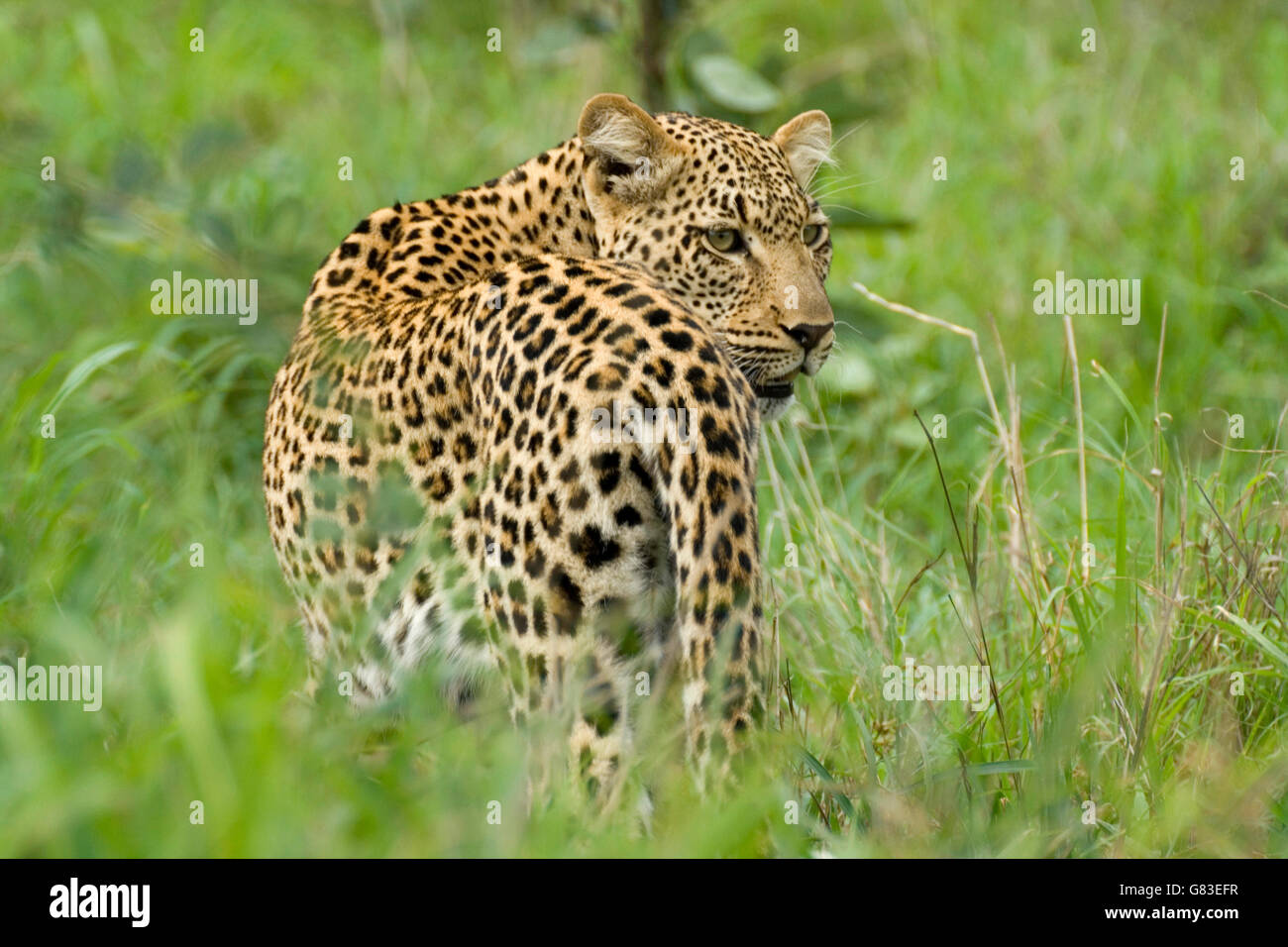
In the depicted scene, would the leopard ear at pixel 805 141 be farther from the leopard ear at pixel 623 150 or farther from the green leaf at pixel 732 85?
the green leaf at pixel 732 85

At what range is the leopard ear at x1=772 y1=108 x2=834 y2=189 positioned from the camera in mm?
5680

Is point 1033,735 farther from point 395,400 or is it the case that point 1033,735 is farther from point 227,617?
point 227,617

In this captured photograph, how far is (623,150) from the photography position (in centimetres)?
520

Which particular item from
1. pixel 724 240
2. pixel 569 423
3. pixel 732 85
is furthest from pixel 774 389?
pixel 732 85

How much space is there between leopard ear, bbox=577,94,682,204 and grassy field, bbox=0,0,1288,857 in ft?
3.03

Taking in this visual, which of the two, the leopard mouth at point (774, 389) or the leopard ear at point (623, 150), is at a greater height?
the leopard ear at point (623, 150)

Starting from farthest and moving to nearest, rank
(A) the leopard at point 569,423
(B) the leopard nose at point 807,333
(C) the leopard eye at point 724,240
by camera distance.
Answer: (C) the leopard eye at point 724,240
(B) the leopard nose at point 807,333
(A) the leopard at point 569,423

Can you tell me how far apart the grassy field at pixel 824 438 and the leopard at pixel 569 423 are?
0.18 metres

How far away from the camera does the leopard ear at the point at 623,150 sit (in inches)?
202

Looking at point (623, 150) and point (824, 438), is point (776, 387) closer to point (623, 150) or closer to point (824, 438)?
point (623, 150)

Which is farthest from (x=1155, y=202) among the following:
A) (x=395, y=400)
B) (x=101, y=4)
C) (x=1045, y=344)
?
(x=101, y=4)

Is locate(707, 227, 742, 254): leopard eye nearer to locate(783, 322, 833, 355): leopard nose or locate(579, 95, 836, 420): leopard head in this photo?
locate(579, 95, 836, 420): leopard head

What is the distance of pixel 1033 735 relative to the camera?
14.5 ft

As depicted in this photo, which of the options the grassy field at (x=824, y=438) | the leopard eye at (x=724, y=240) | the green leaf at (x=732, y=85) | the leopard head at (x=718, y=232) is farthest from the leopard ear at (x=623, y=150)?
the green leaf at (x=732, y=85)
